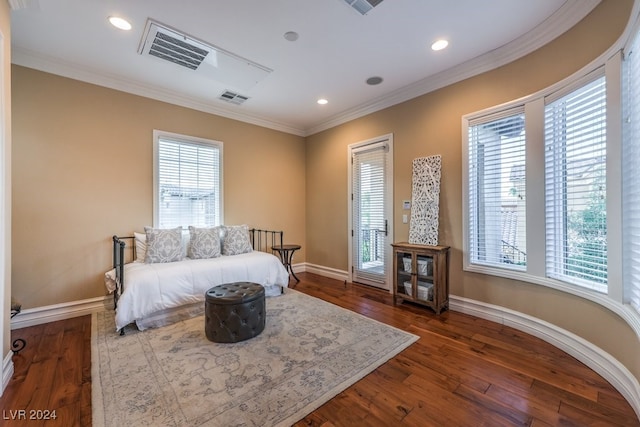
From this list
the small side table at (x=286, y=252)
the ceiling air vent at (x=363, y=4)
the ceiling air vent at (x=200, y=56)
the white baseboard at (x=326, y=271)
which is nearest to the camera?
the ceiling air vent at (x=363, y=4)

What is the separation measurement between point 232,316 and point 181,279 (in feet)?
3.07

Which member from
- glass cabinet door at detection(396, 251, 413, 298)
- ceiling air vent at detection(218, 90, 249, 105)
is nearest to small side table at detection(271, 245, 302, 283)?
glass cabinet door at detection(396, 251, 413, 298)

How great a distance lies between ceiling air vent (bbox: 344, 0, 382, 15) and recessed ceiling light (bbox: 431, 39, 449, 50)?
898 mm

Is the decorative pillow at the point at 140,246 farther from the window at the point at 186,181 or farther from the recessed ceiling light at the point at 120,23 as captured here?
the recessed ceiling light at the point at 120,23

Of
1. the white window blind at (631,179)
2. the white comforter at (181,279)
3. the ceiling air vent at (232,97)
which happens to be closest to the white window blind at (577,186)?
the white window blind at (631,179)

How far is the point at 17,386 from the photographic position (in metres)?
1.83

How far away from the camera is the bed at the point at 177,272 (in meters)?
2.68

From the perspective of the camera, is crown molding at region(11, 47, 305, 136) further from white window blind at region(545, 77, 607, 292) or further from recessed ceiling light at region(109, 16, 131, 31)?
white window blind at region(545, 77, 607, 292)

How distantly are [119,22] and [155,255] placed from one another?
240cm

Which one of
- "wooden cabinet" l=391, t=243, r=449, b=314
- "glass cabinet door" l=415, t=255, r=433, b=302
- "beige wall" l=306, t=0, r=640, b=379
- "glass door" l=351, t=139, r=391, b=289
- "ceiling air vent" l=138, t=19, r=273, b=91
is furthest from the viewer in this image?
"glass door" l=351, t=139, r=391, b=289

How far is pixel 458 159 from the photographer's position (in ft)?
10.6

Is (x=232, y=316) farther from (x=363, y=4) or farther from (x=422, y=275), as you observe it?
(x=363, y=4)

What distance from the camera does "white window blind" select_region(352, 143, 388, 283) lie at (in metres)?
4.18

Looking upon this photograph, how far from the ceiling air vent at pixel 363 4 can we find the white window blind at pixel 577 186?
184cm
